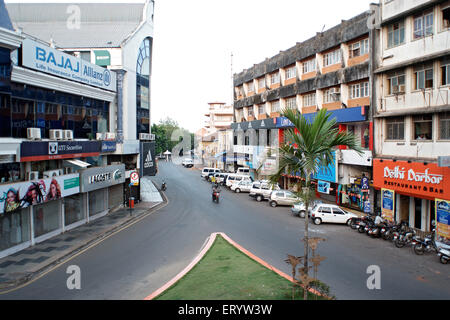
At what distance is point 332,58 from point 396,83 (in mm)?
9223

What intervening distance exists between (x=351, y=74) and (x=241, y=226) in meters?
14.8

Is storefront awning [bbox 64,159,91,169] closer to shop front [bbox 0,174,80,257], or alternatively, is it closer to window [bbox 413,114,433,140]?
shop front [bbox 0,174,80,257]

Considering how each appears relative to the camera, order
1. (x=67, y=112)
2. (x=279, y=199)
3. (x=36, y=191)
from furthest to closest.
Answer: (x=279, y=199)
(x=67, y=112)
(x=36, y=191)

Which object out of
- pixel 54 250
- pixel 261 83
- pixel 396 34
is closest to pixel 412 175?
pixel 396 34

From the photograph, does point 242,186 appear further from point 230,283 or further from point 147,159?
point 230,283

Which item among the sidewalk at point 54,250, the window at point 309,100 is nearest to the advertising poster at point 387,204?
the window at point 309,100

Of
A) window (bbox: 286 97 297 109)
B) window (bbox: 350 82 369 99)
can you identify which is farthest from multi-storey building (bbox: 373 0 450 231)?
window (bbox: 286 97 297 109)

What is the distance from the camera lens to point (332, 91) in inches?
1208

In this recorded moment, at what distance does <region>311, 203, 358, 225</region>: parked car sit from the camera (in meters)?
22.6

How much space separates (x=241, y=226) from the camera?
2152 cm

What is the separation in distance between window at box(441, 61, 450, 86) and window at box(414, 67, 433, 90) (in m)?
0.78

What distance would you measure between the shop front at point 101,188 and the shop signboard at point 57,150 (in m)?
1.22

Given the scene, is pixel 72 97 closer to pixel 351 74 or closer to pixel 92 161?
pixel 92 161
